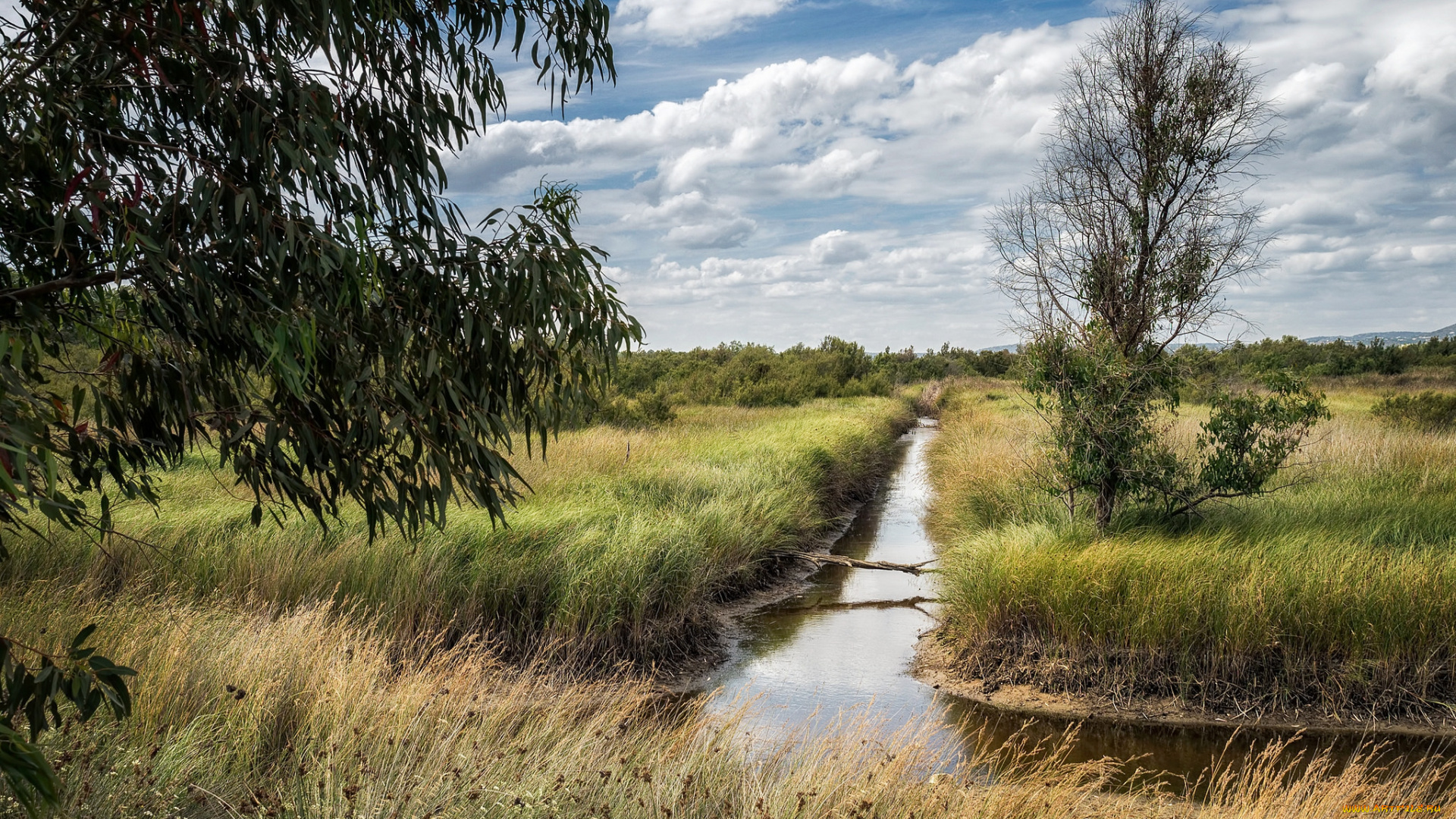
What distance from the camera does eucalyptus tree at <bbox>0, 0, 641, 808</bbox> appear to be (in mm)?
2840

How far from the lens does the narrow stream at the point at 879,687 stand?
22.0ft

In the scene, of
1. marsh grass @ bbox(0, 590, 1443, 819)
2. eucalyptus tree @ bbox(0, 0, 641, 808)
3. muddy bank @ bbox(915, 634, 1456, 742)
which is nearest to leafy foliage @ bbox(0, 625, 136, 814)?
eucalyptus tree @ bbox(0, 0, 641, 808)

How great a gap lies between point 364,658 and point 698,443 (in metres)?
11.6

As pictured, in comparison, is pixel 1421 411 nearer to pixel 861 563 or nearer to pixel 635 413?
pixel 861 563

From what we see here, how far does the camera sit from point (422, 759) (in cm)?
439

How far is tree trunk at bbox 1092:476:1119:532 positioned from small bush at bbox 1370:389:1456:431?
40.9ft

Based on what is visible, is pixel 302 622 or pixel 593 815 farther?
pixel 302 622

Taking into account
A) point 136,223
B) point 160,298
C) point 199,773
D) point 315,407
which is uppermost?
point 136,223

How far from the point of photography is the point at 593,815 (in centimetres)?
383

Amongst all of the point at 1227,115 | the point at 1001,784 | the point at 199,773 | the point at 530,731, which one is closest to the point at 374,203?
the point at 199,773

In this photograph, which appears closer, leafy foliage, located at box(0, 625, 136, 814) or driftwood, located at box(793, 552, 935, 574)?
leafy foliage, located at box(0, 625, 136, 814)

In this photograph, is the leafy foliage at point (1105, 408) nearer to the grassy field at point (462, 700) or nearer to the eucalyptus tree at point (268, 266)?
the grassy field at point (462, 700)

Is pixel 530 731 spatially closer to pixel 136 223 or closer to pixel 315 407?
pixel 315 407

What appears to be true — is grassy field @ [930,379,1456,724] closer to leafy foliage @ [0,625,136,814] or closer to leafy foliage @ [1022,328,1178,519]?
leafy foliage @ [1022,328,1178,519]
